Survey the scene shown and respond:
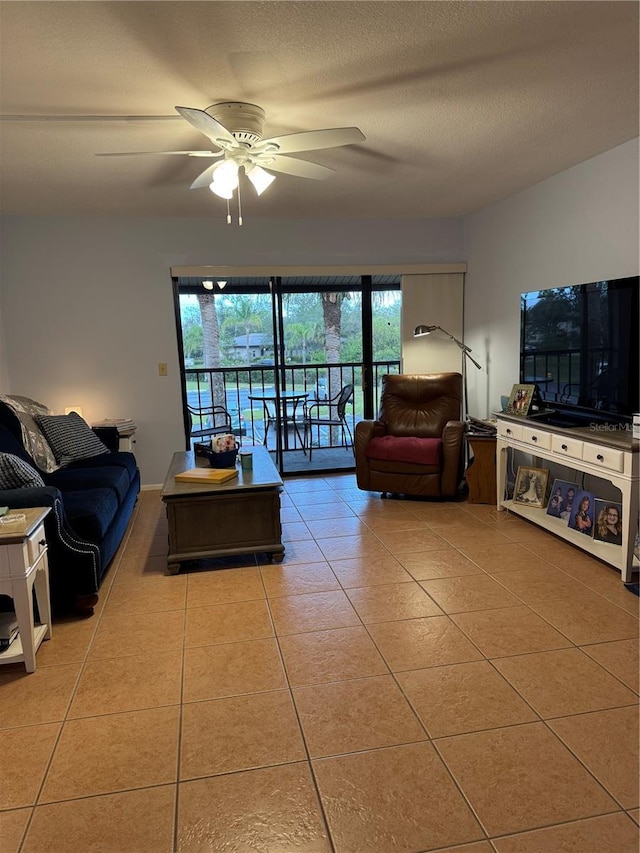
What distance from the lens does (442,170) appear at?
11.7 ft

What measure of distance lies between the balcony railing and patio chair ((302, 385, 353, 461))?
0.26 feet

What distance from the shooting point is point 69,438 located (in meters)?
3.94

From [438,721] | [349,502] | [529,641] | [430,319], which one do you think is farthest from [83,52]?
[430,319]

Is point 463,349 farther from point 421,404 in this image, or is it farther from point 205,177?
point 205,177

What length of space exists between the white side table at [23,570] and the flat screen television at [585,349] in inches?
113

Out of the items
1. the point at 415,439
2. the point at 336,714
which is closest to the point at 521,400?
the point at 415,439

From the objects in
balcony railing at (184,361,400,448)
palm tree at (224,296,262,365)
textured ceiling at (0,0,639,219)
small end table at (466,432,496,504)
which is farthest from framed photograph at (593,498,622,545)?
palm tree at (224,296,262,365)

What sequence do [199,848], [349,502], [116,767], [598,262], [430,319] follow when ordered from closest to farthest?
[199,848] → [116,767] → [598,262] → [349,502] → [430,319]

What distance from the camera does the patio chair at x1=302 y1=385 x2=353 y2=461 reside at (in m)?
5.70

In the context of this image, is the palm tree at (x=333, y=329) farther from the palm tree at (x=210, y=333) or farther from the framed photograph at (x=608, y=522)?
the framed photograph at (x=608, y=522)

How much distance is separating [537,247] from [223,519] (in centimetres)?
299

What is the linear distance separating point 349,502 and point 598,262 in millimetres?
2420

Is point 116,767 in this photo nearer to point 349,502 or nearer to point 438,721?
point 438,721

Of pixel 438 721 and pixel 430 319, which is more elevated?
pixel 430 319
